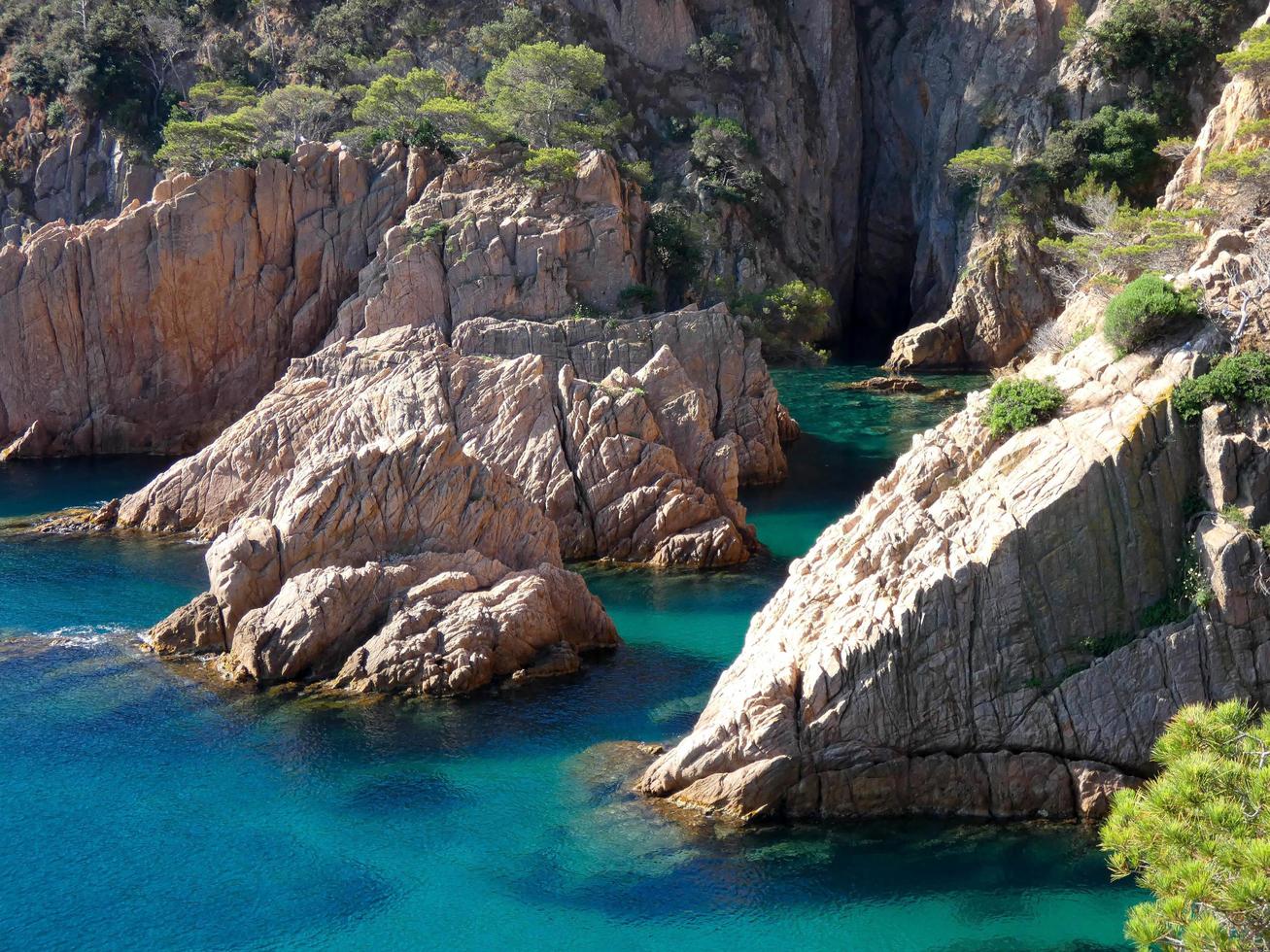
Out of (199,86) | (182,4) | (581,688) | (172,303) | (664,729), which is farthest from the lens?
(182,4)

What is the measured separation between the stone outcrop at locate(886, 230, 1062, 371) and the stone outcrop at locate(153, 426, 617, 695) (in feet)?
153

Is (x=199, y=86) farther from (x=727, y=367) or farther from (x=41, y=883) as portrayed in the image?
(x=41, y=883)

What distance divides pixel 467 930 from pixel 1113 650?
13740 millimetres

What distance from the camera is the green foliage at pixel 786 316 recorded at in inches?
2709

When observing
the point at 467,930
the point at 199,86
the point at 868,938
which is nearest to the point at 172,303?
the point at 199,86

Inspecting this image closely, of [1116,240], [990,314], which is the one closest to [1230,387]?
[1116,240]

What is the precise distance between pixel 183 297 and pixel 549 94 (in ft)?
71.0

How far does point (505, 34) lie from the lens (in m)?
83.2

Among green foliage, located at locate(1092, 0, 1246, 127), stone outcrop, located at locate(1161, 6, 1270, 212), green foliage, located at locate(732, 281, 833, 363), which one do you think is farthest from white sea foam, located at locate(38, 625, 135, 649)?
green foliage, located at locate(1092, 0, 1246, 127)

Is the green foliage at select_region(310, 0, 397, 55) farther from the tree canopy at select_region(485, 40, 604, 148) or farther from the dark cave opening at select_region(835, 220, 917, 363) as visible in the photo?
the dark cave opening at select_region(835, 220, 917, 363)

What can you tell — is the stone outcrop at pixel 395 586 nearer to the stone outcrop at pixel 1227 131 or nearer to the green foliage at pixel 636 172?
the stone outcrop at pixel 1227 131

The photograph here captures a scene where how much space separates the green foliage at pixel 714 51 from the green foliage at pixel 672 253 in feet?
91.9

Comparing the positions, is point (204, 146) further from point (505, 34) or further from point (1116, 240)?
point (1116, 240)

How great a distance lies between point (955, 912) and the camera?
2344 centimetres
